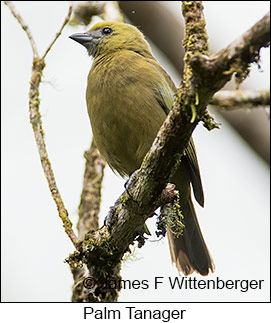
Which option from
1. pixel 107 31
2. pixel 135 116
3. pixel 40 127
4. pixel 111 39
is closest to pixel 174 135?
pixel 135 116

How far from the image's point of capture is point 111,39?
14.6 ft

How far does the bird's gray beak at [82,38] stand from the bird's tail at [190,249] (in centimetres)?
159

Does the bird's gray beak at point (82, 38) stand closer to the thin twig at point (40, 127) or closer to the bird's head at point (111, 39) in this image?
the bird's head at point (111, 39)

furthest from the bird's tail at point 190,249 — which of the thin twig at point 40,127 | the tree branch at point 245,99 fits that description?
the tree branch at point 245,99

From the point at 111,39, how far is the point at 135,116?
111 cm

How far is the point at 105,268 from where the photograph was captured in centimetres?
338

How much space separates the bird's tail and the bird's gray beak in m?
1.59

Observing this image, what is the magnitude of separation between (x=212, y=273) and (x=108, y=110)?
1589mm

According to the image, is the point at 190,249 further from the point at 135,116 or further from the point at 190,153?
the point at 135,116

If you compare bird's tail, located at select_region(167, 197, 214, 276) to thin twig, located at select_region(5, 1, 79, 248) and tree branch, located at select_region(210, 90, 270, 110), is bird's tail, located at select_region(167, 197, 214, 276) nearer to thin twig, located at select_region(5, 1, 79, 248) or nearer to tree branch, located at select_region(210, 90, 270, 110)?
thin twig, located at select_region(5, 1, 79, 248)

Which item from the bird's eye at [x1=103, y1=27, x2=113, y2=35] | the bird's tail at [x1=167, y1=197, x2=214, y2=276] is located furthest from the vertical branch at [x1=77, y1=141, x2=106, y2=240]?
the bird's eye at [x1=103, y1=27, x2=113, y2=35]

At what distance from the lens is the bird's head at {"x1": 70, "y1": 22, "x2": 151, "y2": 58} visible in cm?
427

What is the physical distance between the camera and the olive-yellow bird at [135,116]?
363 cm

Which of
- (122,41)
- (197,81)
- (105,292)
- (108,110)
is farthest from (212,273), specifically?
(197,81)
